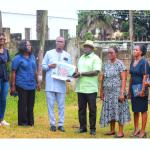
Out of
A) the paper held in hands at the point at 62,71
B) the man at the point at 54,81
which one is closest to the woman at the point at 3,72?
the man at the point at 54,81

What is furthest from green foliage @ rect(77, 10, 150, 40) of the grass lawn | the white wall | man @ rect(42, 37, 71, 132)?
man @ rect(42, 37, 71, 132)

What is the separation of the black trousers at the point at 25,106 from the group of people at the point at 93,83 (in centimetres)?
2

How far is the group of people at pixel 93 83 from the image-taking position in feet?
30.9

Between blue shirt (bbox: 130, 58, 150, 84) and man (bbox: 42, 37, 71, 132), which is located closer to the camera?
blue shirt (bbox: 130, 58, 150, 84)

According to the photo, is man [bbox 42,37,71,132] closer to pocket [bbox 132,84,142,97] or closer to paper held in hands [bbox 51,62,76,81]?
paper held in hands [bbox 51,62,76,81]

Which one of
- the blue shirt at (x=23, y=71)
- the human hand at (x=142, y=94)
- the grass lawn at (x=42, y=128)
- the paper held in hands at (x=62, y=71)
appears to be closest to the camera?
the human hand at (x=142, y=94)

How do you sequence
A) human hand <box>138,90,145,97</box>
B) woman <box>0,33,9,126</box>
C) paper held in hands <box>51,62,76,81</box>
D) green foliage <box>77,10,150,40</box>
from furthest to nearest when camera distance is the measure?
green foliage <box>77,10,150,40</box>
woman <box>0,33,9,126</box>
paper held in hands <box>51,62,76,81</box>
human hand <box>138,90,145,97</box>

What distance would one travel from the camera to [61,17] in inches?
1006

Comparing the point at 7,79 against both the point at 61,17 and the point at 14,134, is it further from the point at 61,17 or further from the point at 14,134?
the point at 61,17

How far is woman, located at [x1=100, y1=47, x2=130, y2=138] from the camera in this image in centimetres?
942

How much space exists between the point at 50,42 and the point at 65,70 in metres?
8.12

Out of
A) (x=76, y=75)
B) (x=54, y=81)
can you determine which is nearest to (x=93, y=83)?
(x=76, y=75)

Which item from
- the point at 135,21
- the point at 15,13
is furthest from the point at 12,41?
the point at 135,21

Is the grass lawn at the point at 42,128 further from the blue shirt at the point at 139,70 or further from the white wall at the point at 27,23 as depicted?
the white wall at the point at 27,23
